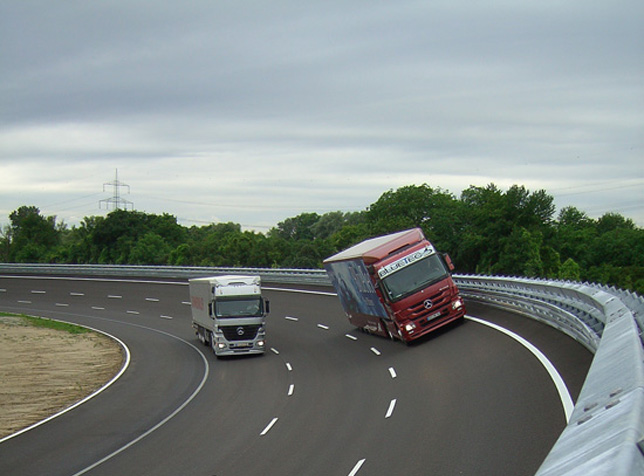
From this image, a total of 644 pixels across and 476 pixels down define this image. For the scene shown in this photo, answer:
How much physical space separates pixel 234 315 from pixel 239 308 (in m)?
0.45

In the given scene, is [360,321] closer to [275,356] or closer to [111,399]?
[275,356]

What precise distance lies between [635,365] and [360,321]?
949 inches

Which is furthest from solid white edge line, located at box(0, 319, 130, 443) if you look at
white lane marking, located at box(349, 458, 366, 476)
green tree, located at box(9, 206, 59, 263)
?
green tree, located at box(9, 206, 59, 263)

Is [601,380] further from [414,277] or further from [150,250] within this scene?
[150,250]

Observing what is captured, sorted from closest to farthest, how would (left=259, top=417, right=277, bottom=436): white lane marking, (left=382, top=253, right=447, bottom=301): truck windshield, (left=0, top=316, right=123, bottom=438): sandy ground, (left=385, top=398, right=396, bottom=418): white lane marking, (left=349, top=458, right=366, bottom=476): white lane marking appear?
(left=349, top=458, right=366, bottom=476): white lane marking, (left=385, top=398, right=396, bottom=418): white lane marking, (left=259, top=417, right=277, bottom=436): white lane marking, (left=0, top=316, right=123, bottom=438): sandy ground, (left=382, top=253, right=447, bottom=301): truck windshield

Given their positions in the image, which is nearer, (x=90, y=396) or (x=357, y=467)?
(x=357, y=467)

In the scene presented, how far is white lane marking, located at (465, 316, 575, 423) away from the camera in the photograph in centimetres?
1324

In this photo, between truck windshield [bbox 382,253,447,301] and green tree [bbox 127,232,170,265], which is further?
green tree [bbox 127,232,170,265]

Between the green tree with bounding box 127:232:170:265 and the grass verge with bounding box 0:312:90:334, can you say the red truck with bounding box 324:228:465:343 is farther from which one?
the green tree with bounding box 127:232:170:265

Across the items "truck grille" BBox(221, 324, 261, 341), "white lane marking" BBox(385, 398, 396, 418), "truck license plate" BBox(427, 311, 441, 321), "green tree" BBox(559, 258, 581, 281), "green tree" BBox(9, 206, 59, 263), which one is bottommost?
"green tree" BBox(559, 258, 581, 281)

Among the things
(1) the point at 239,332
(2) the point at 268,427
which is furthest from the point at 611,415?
(1) the point at 239,332

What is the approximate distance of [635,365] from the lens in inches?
227

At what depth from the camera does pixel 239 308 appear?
30500mm

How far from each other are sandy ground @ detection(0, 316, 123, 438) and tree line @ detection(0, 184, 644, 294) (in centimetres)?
4407
